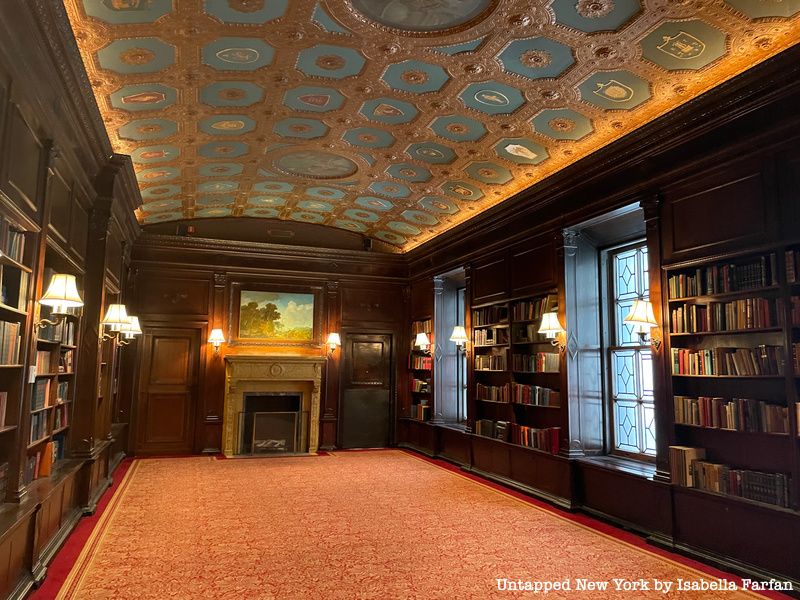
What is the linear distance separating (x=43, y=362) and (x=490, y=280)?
5.60 m

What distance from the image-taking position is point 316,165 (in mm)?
7734

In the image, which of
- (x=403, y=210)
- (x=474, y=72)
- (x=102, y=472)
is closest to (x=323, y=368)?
(x=403, y=210)

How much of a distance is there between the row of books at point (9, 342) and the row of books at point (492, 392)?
5.61m

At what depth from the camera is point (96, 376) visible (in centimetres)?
611

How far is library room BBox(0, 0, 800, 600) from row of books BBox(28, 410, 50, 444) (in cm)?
4

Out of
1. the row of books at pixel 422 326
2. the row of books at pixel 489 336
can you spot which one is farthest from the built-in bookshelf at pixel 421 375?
the row of books at pixel 489 336

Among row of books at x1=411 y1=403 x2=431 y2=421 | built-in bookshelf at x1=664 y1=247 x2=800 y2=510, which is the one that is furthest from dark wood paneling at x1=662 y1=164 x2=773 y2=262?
row of books at x1=411 y1=403 x2=431 y2=421

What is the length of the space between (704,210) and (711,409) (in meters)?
1.70

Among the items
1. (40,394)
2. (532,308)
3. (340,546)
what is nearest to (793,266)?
(532,308)

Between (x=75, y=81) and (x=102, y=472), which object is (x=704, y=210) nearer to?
(x=75, y=81)

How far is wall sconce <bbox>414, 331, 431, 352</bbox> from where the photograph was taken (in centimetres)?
1005

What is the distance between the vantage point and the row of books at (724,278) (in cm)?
443

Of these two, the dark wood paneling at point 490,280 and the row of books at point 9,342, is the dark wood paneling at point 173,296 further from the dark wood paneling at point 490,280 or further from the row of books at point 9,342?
the row of books at point 9,342

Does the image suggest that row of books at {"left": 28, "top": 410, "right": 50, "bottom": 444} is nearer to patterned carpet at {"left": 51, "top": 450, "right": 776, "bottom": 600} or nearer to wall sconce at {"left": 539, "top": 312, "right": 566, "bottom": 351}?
patterned carpet at {"left": 51, "top": 450, "right": 776, "bottom": 600}
